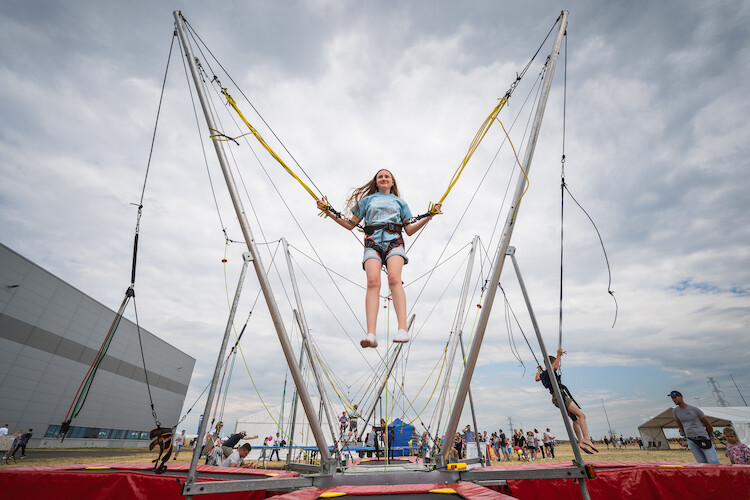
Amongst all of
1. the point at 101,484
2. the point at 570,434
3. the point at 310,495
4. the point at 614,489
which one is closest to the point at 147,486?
the point at 101,484

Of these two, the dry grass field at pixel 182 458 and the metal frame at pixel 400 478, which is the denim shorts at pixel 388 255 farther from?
the dry grass field at pixel 182 458

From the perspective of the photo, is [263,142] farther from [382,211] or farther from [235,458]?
[235,458]

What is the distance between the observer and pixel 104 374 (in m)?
25.1

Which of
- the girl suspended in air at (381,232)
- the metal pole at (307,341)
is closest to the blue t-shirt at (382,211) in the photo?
the girl suspended in air at (381,232)

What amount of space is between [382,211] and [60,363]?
27962 millimetres

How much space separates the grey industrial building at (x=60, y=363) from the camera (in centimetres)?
1798

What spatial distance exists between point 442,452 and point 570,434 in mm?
1197

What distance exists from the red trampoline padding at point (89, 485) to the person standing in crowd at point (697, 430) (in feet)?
23.8

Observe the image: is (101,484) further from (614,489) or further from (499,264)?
(614,489)

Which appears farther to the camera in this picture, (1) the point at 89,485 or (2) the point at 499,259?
(1) the point at 89,485

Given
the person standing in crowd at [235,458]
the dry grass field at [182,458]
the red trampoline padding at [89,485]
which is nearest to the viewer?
→ the red trampoline padding at [89,485]

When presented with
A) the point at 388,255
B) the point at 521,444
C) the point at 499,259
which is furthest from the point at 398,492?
the point at 521,444

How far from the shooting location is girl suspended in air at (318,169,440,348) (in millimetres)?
2949

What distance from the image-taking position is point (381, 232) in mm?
3303
